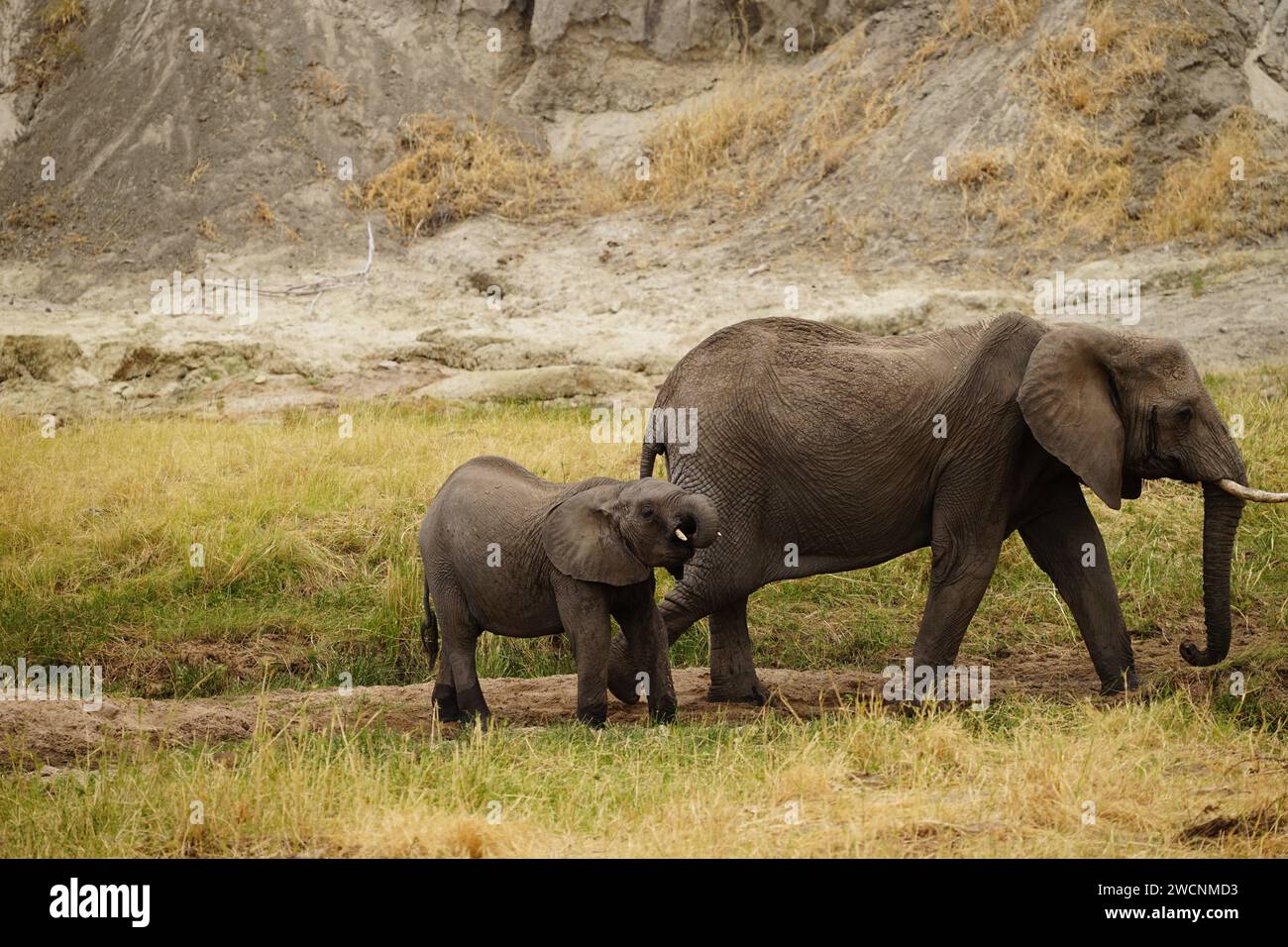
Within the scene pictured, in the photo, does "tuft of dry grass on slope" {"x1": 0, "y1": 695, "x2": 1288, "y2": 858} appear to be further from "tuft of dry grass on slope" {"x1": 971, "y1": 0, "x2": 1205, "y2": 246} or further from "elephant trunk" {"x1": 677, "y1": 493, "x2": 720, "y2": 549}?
"tuft of dry grass on slope" {"x1": 971, "y1": 0, "x2": 1205, "y2": 246}

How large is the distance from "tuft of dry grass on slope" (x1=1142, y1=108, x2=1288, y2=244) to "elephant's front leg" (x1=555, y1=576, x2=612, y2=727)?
14570 mm

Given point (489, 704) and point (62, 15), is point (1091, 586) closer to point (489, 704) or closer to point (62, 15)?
point (489, 704)

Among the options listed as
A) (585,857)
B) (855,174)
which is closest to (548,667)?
(585,857)

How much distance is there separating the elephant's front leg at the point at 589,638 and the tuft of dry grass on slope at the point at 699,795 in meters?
0.54

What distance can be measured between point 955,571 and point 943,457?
0.64 m

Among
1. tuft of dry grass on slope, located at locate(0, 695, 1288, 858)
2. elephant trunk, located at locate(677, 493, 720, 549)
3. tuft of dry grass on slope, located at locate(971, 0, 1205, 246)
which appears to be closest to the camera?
tuft of dry grass on slope, located at locate(0, 695, 1288, 858)

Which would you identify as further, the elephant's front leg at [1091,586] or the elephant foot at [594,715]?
the elephant's front leg at [1091,586]

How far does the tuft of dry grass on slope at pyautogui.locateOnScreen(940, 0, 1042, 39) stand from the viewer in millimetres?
23844

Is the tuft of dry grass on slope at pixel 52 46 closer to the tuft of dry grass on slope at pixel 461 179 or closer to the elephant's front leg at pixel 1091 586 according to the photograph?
the tuft of dry grass on slope at pixel 461 179

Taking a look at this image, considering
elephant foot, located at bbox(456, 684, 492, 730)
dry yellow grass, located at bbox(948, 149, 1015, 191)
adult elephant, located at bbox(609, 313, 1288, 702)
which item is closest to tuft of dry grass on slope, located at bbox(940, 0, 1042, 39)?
dry yellow grass, located at bbox(948, 149, 1015, 191)

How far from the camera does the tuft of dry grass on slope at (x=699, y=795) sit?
585 centimetres

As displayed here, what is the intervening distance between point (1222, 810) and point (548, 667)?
5718mm

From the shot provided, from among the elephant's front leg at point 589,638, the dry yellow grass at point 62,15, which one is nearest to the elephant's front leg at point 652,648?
the elephant's front leg at point 589,638

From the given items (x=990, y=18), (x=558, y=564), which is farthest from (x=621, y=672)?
(x=990, y=18)
